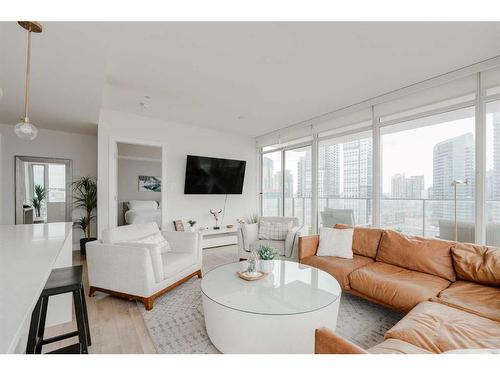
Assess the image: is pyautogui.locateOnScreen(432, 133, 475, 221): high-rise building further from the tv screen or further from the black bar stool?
the black bar stool

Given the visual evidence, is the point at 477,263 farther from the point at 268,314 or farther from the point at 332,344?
the point at 332,344

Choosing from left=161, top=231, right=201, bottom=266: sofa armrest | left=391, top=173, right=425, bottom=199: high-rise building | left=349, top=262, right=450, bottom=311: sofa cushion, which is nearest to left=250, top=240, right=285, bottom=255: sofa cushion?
left=161, top=231, right=201, bottom=266: sofa armrest

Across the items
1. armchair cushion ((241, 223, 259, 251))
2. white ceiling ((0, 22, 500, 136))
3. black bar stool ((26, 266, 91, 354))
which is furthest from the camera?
armchair cushion ((241, 223, 259, 251))

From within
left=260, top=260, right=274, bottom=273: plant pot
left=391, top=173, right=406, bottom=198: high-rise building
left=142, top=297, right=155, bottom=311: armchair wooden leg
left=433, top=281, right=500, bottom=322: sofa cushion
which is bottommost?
left=142, top=297, right=155, bottom=311: armchair wooden leg

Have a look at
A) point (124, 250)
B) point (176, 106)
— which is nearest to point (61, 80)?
point (176, 106)

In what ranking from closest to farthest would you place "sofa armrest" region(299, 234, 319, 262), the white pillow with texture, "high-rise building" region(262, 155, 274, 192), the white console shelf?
"sofa armrest" region(299, 234, 319, 262), the white pillow with texture, the white console shelf, "high-rise building" region(262, 155, 274, 192)

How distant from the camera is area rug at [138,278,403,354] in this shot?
182 cm

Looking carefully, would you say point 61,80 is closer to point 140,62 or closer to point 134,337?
point 140,62

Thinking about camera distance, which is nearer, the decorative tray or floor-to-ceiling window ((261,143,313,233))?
the decorative tray

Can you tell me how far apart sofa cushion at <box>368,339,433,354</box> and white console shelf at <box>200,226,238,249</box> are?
12.9 ft

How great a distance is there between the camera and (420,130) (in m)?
3.19

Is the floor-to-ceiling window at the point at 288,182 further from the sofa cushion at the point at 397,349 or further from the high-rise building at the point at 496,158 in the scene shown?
the sofa cushion at the point at 397,349

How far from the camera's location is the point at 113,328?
2023mm

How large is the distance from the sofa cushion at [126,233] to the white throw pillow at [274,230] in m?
1.68
